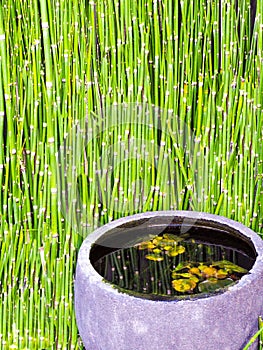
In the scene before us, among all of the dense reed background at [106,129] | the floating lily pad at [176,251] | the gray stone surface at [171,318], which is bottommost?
the gray stone surface at [171,318]

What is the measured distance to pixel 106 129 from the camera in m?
1.54

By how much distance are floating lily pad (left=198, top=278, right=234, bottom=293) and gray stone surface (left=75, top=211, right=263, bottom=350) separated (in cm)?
10

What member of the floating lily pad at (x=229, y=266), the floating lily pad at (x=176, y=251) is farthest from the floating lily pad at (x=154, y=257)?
the floating lily pad at (x=229, y=266)

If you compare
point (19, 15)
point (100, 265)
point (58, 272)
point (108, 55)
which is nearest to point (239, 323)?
point (100, 265)

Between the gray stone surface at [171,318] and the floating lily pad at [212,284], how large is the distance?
103 mm

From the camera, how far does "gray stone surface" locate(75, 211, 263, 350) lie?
1.12 meters

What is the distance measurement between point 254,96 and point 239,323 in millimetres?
654

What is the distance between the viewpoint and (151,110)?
154cm

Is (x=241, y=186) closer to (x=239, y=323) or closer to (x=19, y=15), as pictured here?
(x=239, y=323)

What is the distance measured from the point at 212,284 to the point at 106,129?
53 centimetres

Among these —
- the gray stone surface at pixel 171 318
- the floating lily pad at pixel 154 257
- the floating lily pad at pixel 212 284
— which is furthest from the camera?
the floating lily pad at pixel 154 257

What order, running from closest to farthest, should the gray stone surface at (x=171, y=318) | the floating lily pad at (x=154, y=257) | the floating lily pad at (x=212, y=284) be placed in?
the gray stone surface at (x=171, y=318)
the floating lily pad at (x=212, y=284)
the floating lily pad at (x=154, y=257)

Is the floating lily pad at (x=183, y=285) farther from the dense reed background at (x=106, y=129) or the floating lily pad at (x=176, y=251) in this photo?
the dense reed background at (x=106, y=129)

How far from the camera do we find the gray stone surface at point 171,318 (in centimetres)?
112
